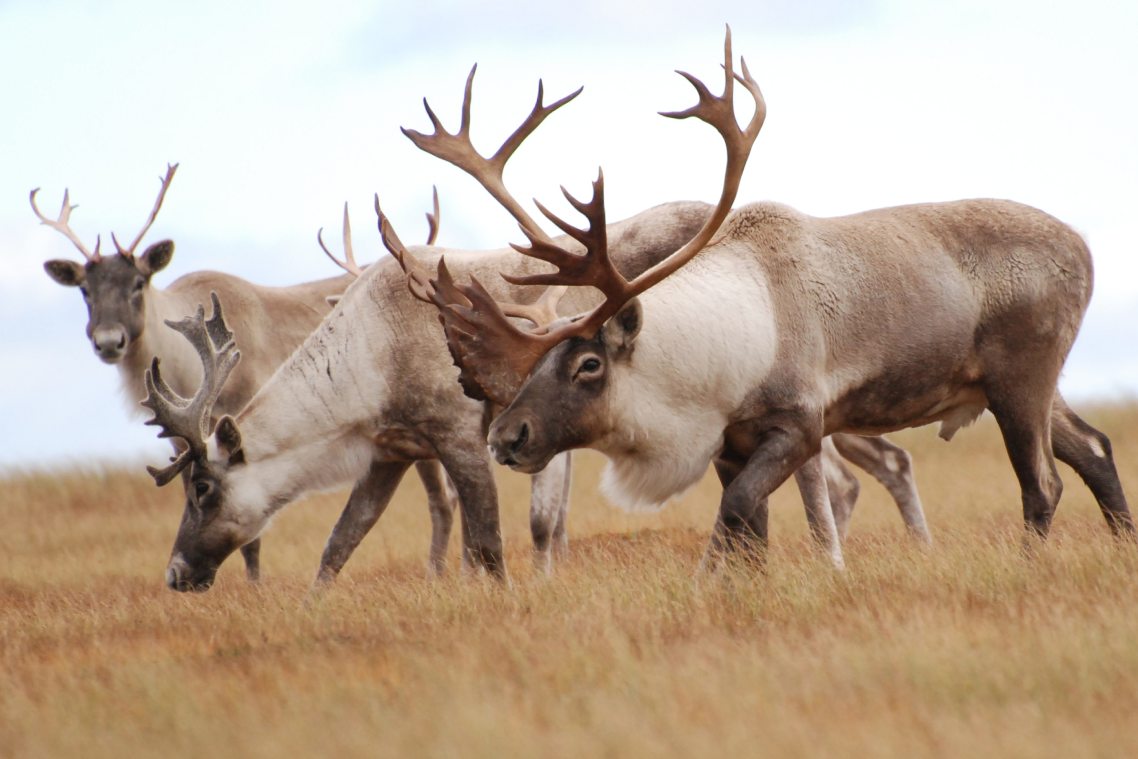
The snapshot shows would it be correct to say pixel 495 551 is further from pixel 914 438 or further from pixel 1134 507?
pixel 914 438

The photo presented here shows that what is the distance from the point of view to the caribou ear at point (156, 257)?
1117 centimetres

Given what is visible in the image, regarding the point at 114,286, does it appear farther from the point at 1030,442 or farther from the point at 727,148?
the point at 1030,442

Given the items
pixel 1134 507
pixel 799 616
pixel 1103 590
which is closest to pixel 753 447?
pixel 799 616

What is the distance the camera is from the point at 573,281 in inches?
256

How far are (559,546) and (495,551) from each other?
1.74 metres

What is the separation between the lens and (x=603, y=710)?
4406 mm

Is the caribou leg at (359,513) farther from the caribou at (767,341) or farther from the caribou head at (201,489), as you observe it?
the caribou at (767,341)

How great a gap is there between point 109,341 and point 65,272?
0.69 m

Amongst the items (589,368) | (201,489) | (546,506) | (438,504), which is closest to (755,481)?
(589,368)

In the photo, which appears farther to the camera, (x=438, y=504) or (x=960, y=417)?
(x=438, y=504)

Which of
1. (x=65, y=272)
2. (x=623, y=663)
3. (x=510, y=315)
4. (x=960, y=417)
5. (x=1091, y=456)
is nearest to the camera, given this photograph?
(x=623, y=663)

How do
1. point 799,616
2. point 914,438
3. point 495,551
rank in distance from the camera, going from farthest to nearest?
point 914,438 → point 495,551 → point 799,616

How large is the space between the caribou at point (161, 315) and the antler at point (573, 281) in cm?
380

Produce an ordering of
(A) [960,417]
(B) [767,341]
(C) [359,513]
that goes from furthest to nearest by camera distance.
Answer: (C) [359,513] < (A) [960,417] < (B) [767,341]
